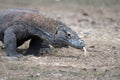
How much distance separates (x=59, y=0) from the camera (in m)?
18.0

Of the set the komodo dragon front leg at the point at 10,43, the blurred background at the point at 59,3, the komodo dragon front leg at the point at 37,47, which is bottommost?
the blurred background at the point at 59,3

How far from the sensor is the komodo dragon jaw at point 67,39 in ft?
27.7

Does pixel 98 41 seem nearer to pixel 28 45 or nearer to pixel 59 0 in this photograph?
pixel 28 45

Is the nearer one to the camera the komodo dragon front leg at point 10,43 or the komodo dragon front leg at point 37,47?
the komodo dragon front leg at point 10,43

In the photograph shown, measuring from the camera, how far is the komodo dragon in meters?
8.46

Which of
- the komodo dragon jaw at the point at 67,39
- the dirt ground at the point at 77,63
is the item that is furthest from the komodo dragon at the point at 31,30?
the dirt ground at the point at 77,63

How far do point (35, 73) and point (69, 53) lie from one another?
1.84 m

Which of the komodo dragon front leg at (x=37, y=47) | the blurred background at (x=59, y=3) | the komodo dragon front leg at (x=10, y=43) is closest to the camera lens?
the komodo dragon front leg at (x=10, y=43)

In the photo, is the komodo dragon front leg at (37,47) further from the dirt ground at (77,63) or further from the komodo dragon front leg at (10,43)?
the komodo dragon front leg at (10,43)

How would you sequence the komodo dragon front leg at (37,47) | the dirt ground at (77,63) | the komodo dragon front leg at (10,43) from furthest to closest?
the komodo dragon front leg at (37,47) < the komodo dragon front leg at (10,43) < the dirt ground at (77,63)

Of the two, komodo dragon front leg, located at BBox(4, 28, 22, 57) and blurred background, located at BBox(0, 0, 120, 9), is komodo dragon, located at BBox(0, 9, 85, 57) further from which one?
blurred background, located at BBox(0, 0, 120, 9)

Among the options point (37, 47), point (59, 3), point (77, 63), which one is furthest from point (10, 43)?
point (59, 3)

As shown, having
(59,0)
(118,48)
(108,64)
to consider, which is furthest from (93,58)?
(59,0)

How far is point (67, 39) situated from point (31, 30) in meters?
0.61
